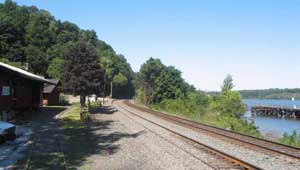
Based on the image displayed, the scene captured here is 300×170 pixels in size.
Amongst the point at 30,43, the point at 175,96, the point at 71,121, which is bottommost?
the point at 71,121

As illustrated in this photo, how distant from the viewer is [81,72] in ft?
162

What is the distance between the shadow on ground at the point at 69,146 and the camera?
14.2 m

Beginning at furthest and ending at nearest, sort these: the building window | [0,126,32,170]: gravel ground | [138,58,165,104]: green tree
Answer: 1. [138,58,165,104]: green tree
2. the building window
3. [0,126,32,170]: gravel ground

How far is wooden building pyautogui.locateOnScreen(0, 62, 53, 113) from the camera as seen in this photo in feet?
101

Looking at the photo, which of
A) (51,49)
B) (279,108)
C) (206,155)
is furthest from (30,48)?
(206,155)

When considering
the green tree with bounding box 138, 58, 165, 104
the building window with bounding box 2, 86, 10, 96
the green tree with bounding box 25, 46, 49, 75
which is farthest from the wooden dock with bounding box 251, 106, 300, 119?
the building window with bounding box 2, 86, 10, 96

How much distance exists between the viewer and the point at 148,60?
11344cm

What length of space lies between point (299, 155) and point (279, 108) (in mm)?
105663

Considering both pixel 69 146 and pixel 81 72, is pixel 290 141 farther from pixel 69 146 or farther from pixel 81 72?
pixel 81 72

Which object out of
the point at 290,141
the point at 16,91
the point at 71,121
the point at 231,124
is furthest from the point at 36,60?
the point at 290,141

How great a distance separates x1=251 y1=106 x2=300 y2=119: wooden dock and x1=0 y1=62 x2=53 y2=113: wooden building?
82.8 meters

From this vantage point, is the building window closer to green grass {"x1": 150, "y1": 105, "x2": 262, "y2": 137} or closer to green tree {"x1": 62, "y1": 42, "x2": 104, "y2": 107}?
green tree {"x1": 62, "y1": 42, "x2": 104, "y2": 107}

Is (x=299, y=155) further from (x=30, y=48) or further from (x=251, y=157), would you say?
(x=30, y=48)

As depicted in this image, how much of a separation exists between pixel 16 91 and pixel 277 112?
96.8m
